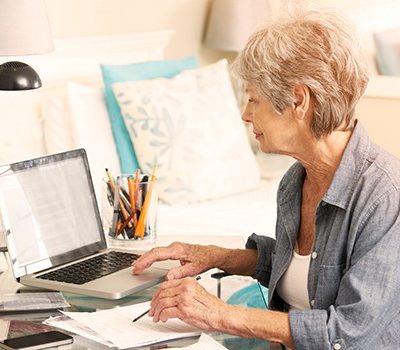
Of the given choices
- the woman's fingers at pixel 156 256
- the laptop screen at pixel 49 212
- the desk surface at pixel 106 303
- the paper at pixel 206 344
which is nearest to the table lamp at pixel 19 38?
the laptop screen at pixel 49 212

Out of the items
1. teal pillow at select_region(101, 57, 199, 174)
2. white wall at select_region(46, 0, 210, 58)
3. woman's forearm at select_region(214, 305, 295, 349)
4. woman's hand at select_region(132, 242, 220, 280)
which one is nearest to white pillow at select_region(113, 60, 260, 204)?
teal pillow at select_region(101, 57, 199, 174)

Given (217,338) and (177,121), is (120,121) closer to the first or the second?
(177,121)

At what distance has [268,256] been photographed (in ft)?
6.73

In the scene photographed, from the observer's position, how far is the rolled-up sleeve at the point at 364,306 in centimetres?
161

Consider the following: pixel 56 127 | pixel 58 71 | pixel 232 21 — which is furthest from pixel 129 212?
pixel 232 21

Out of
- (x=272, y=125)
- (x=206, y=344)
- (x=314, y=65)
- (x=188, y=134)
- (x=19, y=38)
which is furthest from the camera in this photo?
(x=188, y=134)

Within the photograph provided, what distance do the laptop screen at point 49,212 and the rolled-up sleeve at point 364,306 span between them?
2.01 ft

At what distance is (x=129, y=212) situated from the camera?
2223 millimetres

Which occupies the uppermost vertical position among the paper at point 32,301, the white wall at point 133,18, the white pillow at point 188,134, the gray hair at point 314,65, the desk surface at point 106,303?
the gray hair at point 314,65

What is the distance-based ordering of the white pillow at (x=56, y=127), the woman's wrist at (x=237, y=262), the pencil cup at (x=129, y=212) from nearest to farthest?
the woman's wrist at (x=237, y=262)
the pencil cup at (x=129, y=212)
the white pillow at (x=56, y=127)

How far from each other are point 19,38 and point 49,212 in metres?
0.57

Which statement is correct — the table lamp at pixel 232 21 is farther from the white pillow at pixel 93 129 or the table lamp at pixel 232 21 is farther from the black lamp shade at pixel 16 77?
the black lamp shade at pixel 16 77

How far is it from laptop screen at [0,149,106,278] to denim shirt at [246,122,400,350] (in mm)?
481

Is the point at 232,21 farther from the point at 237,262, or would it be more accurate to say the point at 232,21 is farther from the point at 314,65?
the point at 314,65
